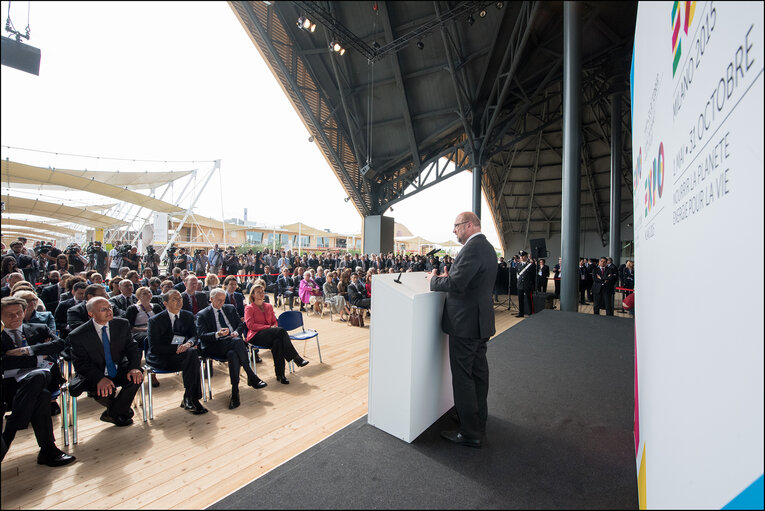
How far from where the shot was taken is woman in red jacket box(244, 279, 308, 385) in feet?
10.2

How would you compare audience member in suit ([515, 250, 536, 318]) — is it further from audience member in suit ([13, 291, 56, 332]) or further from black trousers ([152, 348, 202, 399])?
audience member in suit ([13, 291, 56, 332])

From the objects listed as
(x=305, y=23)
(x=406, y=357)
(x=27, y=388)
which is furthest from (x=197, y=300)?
(x=305, y=23)

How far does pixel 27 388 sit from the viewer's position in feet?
5.90

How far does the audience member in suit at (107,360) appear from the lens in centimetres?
215

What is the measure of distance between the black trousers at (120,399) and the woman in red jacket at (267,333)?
3.55 ft

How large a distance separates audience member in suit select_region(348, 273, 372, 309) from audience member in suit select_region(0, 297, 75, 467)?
12.9 feet

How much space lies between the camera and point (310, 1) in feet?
4.70

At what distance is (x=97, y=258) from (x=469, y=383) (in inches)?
303

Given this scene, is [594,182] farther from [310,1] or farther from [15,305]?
[15,305]

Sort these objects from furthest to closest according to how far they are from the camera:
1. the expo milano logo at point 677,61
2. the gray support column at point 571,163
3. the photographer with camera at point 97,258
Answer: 1. the photographer with camera at point 97,258
2. the gray support column at point 571,163
3. the expo milano logo at point 677,61

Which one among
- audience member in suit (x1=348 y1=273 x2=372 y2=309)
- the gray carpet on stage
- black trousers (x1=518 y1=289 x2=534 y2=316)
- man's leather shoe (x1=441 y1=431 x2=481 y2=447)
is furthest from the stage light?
black trousers (x1=518 y1=289 x2=534 y2=316)

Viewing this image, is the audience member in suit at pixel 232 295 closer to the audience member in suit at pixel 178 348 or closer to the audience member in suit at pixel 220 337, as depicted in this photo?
the audience member in suit at pixel 220 337

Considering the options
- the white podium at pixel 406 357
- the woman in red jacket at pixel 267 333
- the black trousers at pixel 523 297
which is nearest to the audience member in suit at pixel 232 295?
the woman in red jacket at pixel 267 333

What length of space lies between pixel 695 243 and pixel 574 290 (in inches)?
141
